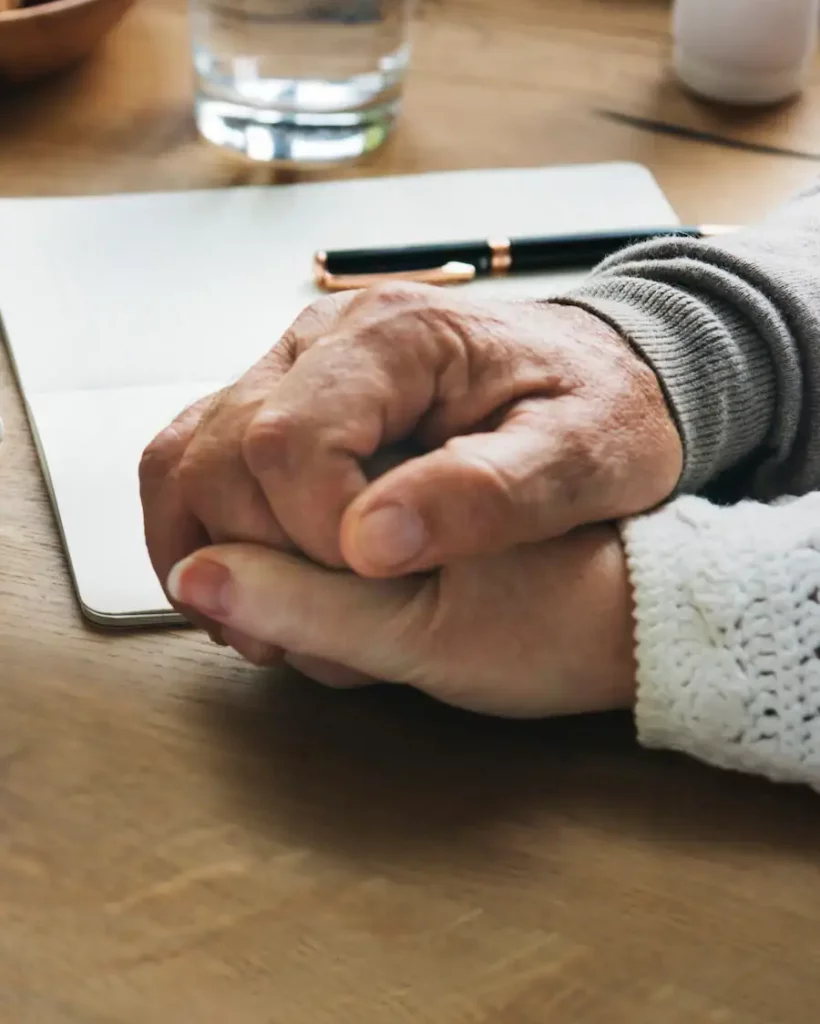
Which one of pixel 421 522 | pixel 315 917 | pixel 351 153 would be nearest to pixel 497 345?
pixel 421 522

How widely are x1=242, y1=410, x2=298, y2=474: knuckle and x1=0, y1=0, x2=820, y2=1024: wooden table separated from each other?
8 cm

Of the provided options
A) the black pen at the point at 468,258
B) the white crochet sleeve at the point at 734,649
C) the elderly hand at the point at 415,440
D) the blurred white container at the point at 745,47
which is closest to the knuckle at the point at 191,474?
the elderly hand at the point at 415,440

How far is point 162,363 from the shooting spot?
23.5 inches

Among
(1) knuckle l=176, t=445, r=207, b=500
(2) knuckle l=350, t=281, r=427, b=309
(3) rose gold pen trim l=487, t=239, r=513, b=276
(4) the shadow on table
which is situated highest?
(2) knuckle l=350, t=281, r=427, b=309

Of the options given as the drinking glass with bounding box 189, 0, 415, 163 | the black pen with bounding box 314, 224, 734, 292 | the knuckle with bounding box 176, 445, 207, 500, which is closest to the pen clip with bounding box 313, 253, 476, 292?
the black pen with bounding box 314, 224, 734, 292

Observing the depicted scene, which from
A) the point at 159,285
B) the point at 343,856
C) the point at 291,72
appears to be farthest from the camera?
the point at 291,72

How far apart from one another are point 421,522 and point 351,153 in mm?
462

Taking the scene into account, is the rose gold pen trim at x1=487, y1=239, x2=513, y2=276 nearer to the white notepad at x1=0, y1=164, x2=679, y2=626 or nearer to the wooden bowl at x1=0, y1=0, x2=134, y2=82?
the white notepad at x1=0, y1=164, x2=679, y2=626

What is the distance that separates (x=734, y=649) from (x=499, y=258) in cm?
34

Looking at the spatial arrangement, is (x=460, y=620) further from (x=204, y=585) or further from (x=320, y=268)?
(x=320, y=268)

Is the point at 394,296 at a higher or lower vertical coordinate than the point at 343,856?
higher

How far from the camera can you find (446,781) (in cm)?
40

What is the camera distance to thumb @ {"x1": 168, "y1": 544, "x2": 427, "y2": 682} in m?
0.40

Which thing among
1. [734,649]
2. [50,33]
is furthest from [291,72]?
[734,649]
